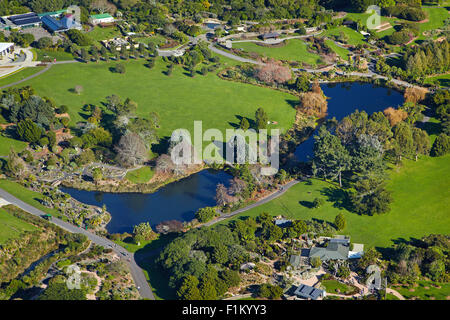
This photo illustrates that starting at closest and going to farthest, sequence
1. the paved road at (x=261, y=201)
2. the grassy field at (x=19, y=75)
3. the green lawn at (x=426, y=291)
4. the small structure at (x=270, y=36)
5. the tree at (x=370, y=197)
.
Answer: the green lawn at (x=426, y=291) < the paved road at (x=261, y=201) < the tree at (x=370, y=197) < the grassy field at (x=19, y=75) < the small structure at (x=270, y=36)

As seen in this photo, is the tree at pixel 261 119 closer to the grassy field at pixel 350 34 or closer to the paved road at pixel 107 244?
the paved road at pixel 107 244

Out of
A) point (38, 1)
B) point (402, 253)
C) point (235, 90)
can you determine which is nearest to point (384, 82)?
point (235, 90)

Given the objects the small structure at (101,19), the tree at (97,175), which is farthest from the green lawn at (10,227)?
the small structure at (101,19)

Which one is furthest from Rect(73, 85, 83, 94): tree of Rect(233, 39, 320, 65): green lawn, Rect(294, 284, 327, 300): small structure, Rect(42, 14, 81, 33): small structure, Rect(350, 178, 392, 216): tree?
Rect(294, 284, 327, 300): small structure

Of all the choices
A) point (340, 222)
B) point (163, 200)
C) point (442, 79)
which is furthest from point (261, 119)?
point (442, 79)

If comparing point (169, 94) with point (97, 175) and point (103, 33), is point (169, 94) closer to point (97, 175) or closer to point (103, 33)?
point (97, 175)

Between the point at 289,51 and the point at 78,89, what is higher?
the point at 289,51
